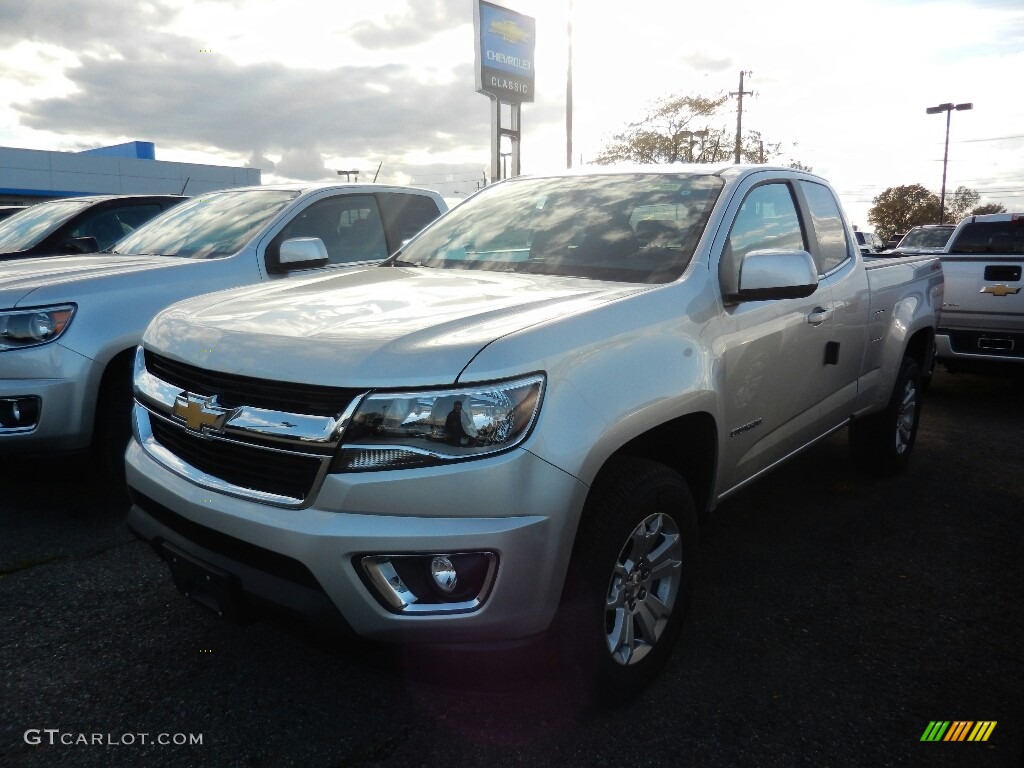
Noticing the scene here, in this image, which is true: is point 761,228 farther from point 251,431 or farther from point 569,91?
point 569,91

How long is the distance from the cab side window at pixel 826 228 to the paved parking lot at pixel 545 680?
1371 mm

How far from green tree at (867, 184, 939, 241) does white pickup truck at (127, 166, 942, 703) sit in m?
63.4

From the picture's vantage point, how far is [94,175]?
44.5 meters

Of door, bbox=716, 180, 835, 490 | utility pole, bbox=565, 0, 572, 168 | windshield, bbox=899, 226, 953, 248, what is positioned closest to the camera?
door, bbox=716, 180, 835, 490

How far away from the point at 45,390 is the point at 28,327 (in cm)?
33

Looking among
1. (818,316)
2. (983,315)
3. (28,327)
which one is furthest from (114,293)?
(983,315)

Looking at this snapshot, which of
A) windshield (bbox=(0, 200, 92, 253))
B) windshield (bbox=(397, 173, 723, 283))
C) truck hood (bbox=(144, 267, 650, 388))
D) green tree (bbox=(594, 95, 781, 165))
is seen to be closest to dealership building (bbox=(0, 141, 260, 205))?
green tree (bbox=(594, 95, 781, 165))

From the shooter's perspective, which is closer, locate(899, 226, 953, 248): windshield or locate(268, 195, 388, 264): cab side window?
locate(268, 195, 388, 264): cab side window

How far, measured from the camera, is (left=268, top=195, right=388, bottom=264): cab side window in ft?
17.1

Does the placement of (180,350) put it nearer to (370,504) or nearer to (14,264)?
(370,504)

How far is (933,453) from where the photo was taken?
559 cm

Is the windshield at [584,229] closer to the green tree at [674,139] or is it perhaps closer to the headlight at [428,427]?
the headlight at [428,427]

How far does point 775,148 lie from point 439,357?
42.2 metres

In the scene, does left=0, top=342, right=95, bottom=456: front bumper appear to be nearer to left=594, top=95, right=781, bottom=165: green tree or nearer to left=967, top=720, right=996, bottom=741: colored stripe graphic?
left=967, top=720, right=996, bottom=741: colored stripe graphic
